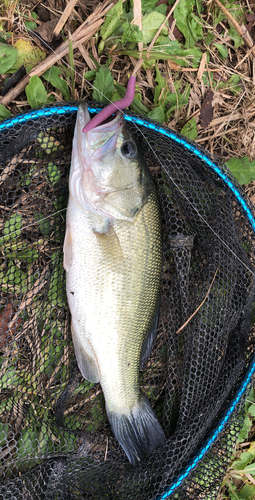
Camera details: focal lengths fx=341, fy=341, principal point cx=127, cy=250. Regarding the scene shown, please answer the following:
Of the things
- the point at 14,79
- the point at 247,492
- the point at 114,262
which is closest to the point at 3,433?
the point at 114,262

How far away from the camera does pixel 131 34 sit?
213 cm

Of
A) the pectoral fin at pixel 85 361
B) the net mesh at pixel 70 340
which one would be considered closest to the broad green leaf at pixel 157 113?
the net mesh at pixel 70 340

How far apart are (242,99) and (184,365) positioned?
6.82 feet

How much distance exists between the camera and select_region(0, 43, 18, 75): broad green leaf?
2018 mm

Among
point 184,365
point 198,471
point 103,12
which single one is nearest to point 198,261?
point 184,365

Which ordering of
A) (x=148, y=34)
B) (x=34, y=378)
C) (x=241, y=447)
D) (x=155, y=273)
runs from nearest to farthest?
(x=155, y=273), (x=34, y=378), (x=148, y=34), (x=241, y=447)

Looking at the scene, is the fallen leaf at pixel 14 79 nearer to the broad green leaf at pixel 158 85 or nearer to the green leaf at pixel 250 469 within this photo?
the broad green leaf at pixel 158 85

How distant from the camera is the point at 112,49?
7.30ft

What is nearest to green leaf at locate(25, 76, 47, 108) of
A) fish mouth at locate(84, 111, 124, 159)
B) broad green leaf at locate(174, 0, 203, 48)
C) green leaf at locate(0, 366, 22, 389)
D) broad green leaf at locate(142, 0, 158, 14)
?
fish mouth at locate(84, 111, 124, 159)

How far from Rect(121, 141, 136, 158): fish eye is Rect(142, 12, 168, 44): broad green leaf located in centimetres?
94

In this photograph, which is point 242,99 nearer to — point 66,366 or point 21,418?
point 66,366

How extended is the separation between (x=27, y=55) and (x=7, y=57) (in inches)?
5.3

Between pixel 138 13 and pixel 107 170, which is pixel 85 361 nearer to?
pixel 107 170

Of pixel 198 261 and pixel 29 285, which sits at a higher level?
pixel 198 261
